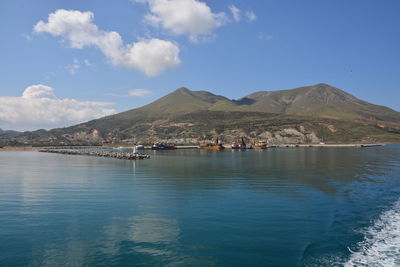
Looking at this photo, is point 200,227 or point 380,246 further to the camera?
point 200,227

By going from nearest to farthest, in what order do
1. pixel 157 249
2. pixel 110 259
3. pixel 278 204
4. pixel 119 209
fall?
pixel 110 259 < pixel 157 249 < pixel 119 209 < pixel 278 204

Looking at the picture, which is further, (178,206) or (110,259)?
(178,206)

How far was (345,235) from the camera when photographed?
802 inches

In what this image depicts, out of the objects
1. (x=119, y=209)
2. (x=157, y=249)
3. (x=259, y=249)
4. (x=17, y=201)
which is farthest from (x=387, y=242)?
(x=17, y=201)

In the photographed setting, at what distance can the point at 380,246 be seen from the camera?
1858 centimetres

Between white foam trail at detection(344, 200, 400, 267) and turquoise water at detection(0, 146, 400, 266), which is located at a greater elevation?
turquoise water at detection(0, 146, 400, 266)

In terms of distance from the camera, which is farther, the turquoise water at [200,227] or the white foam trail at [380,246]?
the turquoise water at [200,227]

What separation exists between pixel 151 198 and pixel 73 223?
10.6 metres

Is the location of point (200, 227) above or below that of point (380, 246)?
above

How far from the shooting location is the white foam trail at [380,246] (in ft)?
53.7

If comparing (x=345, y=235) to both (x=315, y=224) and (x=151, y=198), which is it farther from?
(x=151, y=198)

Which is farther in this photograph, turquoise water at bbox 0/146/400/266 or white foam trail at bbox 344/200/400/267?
turquoise water at bbox 0/146/400/266

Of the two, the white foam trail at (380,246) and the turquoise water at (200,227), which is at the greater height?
the turquoise water at (200,227)

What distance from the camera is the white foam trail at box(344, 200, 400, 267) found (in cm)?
1638
